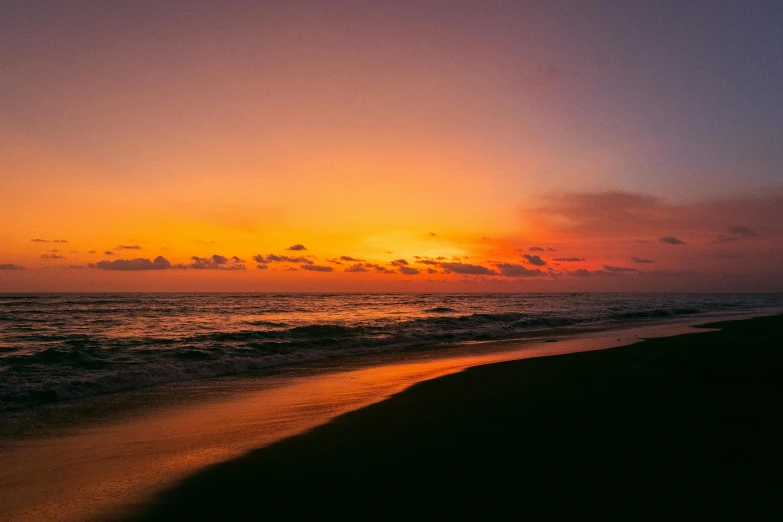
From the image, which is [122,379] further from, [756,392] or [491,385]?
[756,392]

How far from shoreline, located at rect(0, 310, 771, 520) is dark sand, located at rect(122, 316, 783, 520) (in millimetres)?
613

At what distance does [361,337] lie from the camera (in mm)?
27266

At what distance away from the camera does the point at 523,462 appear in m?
6.45

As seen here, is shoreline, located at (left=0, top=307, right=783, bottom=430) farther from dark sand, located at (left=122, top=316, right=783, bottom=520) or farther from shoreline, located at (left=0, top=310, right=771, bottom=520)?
dark sand, located at (left=122, top=316, right=783, bottom=520)

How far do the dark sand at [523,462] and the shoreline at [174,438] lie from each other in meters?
0.61

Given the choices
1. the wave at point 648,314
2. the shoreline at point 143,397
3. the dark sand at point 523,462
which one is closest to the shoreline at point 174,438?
the shoreline at point 143,397

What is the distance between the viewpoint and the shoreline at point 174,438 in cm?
603

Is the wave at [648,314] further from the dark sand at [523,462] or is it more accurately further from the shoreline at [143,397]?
the dark sand at [523,462]

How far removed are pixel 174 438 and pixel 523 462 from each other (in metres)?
5.86

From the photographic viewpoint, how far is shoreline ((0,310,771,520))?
237 inches

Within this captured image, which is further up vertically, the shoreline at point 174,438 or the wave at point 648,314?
the wave at point 648,314

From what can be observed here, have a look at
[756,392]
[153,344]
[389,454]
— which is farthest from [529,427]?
[153,344]

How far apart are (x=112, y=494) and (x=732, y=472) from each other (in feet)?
24.6

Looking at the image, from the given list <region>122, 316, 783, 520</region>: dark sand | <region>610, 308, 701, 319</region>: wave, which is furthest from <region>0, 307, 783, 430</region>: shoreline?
<region>610, 308, 701, 319</region>: wave
